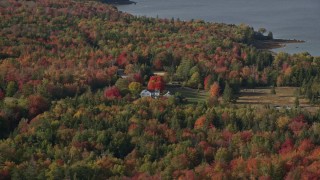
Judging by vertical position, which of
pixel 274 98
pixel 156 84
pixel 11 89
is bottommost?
pixel 274 98

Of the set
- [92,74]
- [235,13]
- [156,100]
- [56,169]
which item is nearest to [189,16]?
[235,13]

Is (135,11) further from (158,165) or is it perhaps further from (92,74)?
(158,165)

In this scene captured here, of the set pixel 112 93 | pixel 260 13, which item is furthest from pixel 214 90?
pixel 260 13

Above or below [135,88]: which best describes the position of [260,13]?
above

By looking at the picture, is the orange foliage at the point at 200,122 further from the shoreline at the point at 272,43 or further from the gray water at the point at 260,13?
the shoreline at the point at 272,43

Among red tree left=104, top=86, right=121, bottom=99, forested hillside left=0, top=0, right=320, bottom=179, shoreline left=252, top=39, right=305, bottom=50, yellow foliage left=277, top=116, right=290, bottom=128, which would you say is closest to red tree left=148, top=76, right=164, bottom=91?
forested hillside left=0, top=0, right=320, bottom=179

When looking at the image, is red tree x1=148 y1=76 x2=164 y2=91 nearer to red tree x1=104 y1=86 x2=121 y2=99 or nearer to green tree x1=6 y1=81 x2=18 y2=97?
red tree x1=104 y1=86 x2=121 y2=99

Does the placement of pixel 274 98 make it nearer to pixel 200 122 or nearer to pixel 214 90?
pixel 214 90
